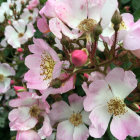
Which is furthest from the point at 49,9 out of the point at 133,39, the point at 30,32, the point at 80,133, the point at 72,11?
the point at 30,32

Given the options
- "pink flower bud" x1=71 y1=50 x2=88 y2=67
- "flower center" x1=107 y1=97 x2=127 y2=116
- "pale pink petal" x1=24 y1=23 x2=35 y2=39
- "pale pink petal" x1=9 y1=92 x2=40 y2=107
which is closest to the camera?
"pink flower bud" x1=71 y1=50 x2=88 y2=67

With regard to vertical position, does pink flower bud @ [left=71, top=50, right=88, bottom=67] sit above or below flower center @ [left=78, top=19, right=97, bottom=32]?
above

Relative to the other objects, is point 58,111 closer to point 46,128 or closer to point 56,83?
point 46,128

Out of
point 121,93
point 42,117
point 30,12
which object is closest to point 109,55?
point 121,93

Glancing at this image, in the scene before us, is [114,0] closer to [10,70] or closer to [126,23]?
[126,23]

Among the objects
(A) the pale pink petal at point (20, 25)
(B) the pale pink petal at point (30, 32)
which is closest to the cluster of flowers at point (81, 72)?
(B) the pale pink petal at point (30, 32)

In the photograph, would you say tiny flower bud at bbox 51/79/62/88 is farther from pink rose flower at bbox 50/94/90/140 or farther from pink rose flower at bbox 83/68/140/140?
pink rose flower at bbox 50/94/90/140

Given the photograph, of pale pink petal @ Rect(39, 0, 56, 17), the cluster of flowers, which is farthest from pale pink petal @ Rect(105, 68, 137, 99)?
pale pink petal @ Rect(39, 0, 56, 17)
